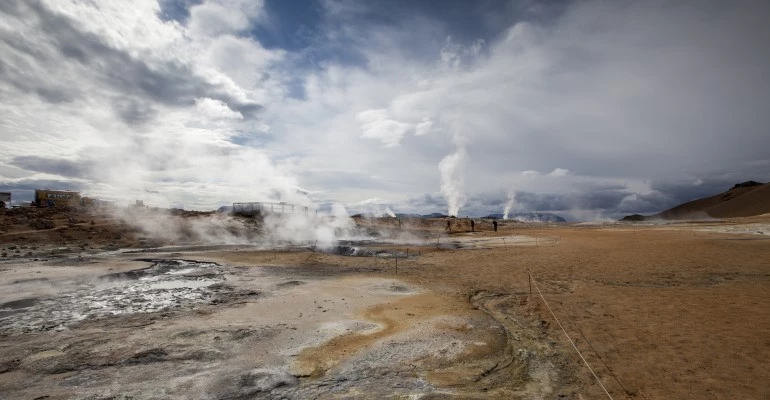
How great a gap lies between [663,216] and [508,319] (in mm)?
153135

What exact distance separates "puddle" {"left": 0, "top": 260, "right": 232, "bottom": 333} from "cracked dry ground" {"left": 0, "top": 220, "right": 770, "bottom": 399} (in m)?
Answer: 0.35

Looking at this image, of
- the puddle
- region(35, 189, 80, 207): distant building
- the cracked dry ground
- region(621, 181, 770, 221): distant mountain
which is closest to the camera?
the cracked dry ground

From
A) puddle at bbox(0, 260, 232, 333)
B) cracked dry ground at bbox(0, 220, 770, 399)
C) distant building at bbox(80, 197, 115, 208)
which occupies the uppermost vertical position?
distant building at bbox(80, 197, 115, 208)

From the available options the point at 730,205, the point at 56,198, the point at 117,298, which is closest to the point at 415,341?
the point at 117,298

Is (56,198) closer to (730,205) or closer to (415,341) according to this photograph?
(415,341)

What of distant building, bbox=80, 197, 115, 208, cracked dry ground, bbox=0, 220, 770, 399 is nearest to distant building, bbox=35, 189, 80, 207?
distant building, bbox=80, 197, 115, 208

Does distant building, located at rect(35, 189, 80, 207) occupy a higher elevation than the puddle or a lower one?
higher

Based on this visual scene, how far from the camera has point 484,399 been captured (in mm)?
5723

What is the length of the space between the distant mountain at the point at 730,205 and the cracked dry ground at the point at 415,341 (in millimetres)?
96431

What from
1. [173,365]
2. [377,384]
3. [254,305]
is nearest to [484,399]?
[377,384]

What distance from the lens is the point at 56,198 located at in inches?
2224

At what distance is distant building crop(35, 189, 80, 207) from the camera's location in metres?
53.5

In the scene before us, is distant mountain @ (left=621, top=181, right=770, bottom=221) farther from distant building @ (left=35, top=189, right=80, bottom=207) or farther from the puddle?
distant building @ (left=35, top=189, right=80, bottom=207)

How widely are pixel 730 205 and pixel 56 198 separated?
151 m
